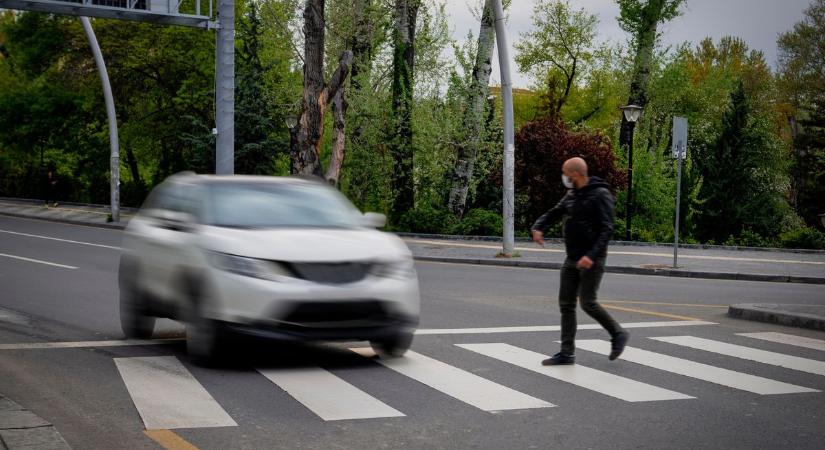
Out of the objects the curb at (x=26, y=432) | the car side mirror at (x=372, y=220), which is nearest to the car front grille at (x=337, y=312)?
the car side mirror at (x=372, y=220)

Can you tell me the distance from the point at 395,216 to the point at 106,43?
66.2 feet

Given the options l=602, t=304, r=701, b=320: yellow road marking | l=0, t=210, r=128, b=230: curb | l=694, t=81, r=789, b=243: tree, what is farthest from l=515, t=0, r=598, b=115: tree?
l=602, t=304, r=701, b=320: yellow road marking

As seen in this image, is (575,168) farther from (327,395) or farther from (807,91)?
(807,91)

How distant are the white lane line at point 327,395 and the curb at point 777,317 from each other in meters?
6.65

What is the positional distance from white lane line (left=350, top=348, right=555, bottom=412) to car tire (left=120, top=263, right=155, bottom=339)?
2274mm

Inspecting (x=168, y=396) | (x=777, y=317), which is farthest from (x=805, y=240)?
(x=168, y=396)

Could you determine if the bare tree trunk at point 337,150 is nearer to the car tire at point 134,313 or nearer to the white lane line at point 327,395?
the car tire at point 134,313

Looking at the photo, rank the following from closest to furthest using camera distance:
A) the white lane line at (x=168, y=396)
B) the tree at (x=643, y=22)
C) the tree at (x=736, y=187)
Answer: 1. the white lane line at (x=168, y=396)
2. the tree at (x=643, y=22)
3. the tree at (x=736, y=187)

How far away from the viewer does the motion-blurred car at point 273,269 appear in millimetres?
8367

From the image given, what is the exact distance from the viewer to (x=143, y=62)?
160 feet

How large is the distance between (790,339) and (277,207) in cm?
590

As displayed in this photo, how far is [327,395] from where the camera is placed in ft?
25.2

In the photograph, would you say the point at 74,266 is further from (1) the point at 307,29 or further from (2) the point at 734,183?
(2) the point at 734,183

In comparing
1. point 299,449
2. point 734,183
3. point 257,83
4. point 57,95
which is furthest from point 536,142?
point 57,95
